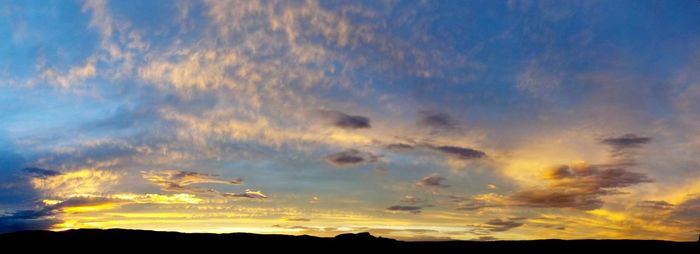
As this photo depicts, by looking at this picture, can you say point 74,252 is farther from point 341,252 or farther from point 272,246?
point 341,252

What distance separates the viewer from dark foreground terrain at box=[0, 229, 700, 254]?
46750mm

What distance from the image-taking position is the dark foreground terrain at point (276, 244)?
153ft

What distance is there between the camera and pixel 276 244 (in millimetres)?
50500

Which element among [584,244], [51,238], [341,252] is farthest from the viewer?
[584,244]

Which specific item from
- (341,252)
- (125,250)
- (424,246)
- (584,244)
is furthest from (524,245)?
(125,250)

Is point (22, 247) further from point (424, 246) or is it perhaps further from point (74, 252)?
point (424, 246)

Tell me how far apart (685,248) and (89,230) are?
55846mm

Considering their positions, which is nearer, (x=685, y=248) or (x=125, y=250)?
(x=125, y=250)

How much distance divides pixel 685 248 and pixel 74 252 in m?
54.3

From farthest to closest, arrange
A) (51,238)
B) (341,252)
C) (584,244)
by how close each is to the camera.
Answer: (584,244)
(51,238)
(341,252)

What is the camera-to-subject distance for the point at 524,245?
180 ft

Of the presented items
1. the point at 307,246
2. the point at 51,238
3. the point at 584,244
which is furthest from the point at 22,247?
the point at 584,244

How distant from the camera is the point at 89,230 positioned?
52.0 meters

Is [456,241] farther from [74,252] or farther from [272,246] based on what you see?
[74,252]
